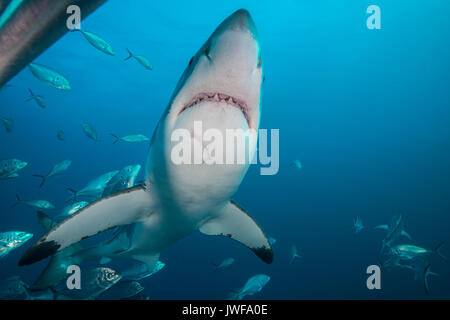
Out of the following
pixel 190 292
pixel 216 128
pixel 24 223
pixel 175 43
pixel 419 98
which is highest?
pixel 175 43

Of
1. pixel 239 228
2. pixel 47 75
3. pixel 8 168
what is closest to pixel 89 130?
pixel 47 75

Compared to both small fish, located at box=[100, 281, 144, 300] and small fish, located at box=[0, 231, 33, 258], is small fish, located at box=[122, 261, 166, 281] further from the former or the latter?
small fish, located at box=[0, 231, 33, 258]

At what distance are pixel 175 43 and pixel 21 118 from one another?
46087 mm

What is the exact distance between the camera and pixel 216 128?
74.2 inches

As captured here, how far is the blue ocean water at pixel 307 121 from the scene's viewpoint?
28.4 meters

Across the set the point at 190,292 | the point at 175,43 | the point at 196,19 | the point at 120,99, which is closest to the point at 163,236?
the point at 196,19

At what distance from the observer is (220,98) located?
1.85 metres

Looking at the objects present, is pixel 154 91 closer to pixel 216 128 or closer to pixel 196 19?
pixel 196 19

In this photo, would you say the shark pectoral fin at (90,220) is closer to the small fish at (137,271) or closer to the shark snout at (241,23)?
the shark snout at (241,23)

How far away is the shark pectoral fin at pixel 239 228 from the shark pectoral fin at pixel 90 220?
1022 mm

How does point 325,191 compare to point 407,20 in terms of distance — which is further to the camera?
point 325,191

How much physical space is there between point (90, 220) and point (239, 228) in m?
1.99

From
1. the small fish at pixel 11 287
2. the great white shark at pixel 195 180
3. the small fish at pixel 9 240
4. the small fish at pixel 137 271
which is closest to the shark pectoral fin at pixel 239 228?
the great white shark at pixel 195 180

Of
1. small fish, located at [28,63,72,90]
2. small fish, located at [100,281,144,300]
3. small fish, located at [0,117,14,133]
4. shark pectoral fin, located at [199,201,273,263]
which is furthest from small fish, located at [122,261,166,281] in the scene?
small fish, located at [0,117,14,133]
